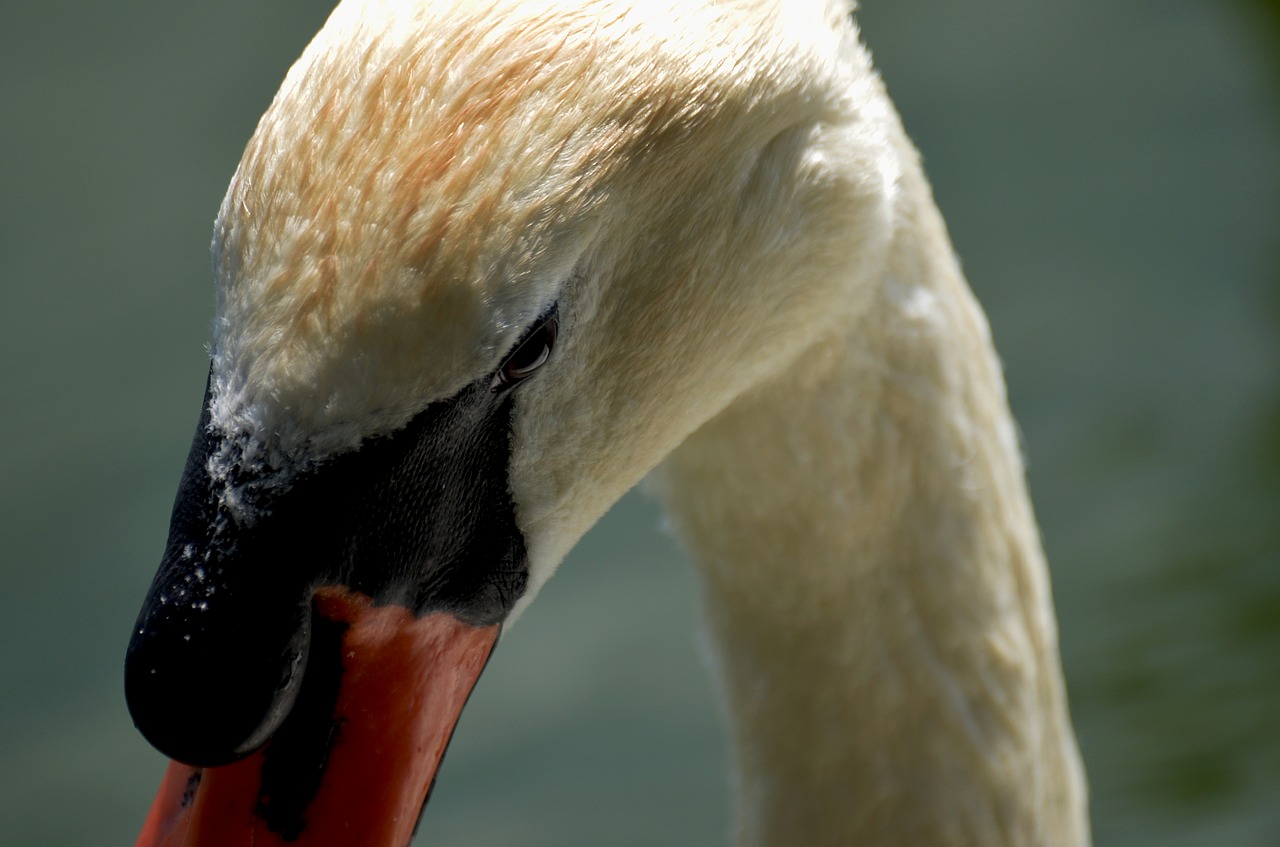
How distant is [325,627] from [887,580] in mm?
955

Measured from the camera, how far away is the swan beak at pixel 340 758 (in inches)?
69.1

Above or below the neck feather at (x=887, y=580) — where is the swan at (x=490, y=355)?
above

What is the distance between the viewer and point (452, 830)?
450 centimetres

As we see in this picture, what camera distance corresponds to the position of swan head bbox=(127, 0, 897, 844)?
161cm

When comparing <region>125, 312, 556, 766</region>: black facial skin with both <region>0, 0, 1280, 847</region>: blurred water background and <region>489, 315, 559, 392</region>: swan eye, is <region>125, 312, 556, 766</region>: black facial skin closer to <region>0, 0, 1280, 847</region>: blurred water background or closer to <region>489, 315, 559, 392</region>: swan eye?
<region>489, 315, 559, 392</region>: swan eye

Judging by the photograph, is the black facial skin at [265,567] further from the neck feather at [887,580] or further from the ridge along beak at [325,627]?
the neck feather at [887,580]

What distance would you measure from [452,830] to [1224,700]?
225 cm

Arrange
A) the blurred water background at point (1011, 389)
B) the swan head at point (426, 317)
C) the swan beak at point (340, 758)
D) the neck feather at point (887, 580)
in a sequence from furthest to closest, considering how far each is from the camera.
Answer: the blurred water background at point (1011, 389)
the neck feather at point (887, 580)
the swan beak at point (340, 758)
the swan head at point (426, 317)

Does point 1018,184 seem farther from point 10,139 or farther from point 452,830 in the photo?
point 10,139

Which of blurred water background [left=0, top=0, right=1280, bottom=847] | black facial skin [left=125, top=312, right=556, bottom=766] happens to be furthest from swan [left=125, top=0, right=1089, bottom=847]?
blurred water background [left=0, top=0, right=1280, bottom=847]

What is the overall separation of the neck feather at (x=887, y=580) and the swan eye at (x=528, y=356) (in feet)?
1.83

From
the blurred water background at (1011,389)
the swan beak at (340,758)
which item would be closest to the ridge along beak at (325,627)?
the swan beak at (340,758)

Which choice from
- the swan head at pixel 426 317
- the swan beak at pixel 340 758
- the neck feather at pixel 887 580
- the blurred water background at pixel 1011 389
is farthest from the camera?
the blurred water background at pixel 1011 389

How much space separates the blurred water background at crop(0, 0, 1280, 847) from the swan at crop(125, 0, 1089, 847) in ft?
8.32
